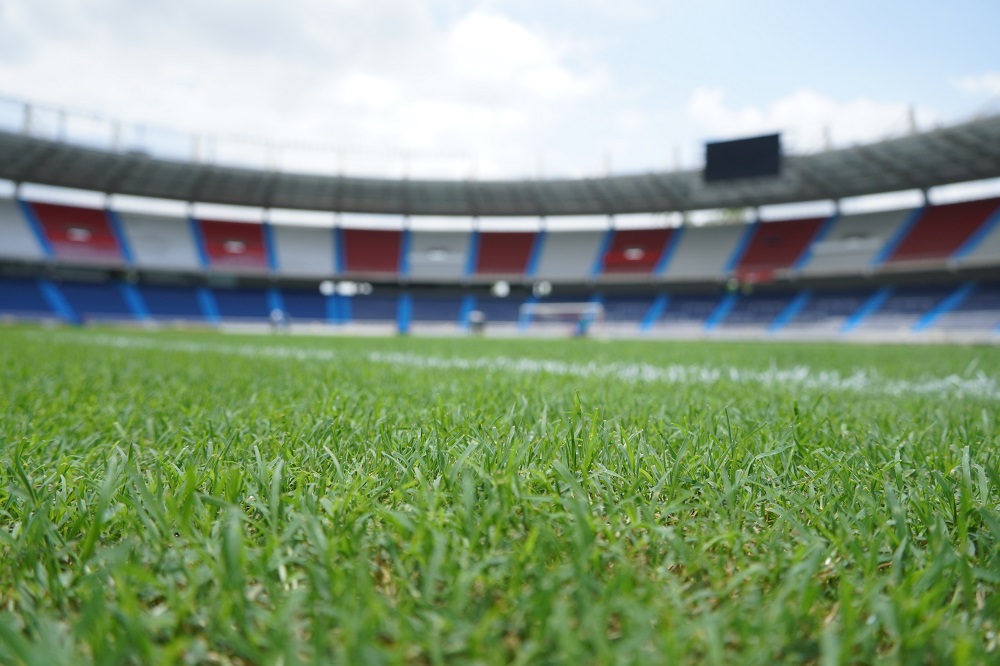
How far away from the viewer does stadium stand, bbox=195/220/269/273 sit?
30.2 meters

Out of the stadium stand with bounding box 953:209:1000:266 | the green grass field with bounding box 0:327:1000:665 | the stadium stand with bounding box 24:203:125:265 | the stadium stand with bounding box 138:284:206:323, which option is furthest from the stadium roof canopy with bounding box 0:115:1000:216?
the green grass field with bounding box 0:327:1000:665

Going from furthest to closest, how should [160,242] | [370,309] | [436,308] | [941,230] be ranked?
[436,308] → [370,309] → [160,242] → [941,230]

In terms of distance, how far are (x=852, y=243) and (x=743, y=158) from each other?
764 centimetres

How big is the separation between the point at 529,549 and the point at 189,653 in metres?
0.38

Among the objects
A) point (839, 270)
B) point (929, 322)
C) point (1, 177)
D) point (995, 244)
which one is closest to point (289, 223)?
point (1, 177)

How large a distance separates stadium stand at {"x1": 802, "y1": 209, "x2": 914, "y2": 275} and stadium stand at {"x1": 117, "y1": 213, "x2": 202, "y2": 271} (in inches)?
1323

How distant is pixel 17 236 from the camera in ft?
86.7

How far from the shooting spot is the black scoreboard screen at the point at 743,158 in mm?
25500

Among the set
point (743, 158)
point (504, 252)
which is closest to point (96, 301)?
point (504, 252)

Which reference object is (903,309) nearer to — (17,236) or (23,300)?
(23,300)

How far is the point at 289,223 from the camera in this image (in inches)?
1316

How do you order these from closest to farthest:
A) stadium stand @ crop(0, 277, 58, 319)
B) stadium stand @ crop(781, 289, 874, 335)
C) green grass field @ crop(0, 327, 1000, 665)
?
green grass field @ crop(0, 327, 1000, 665) → stadium stand @ crop(781, 289, 874, 335) → stadium stand @ crop(0, 277, 58, 319)

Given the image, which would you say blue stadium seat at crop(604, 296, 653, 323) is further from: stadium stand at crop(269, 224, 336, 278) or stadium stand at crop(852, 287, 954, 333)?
stadium stand at crop(269, 224, 336, 278)

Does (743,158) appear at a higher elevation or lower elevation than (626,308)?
higher
